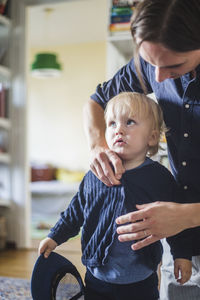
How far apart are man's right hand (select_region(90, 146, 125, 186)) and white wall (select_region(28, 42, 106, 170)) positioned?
5492 mm

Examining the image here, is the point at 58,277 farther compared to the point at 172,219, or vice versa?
the point at 58,277

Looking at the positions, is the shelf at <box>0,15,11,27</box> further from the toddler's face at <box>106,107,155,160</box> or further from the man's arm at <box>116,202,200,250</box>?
the man's arm at <box>116,202,200,250</box>

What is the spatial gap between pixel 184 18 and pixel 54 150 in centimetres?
608

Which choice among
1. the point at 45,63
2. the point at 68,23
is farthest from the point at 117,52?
the point at 68,23

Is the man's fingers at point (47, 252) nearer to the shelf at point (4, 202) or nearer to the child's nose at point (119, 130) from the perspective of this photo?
the child's nose at point (119, 130)

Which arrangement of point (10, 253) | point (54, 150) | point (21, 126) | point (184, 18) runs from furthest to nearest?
point (54, 150)
point (21, 126)
point (10, 253)
point (184, 18)

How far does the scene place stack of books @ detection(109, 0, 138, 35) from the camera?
2373mm

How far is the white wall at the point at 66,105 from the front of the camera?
6.52 meters

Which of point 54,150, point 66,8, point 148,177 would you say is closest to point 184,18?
point 148,177

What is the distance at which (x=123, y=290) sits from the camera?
964mm

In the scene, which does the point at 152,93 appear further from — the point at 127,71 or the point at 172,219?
the point at 172,219

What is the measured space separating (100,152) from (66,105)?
5.77 m

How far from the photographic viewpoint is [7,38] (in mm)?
3266

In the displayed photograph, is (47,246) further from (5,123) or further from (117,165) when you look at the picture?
(5,123)
